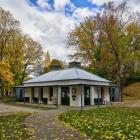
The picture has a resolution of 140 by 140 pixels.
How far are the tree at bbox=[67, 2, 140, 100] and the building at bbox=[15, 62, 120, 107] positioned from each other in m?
8.41

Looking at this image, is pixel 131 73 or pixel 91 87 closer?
pixel 91 87

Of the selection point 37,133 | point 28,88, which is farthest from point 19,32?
point 37,133

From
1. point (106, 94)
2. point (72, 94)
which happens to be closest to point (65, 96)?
point (72, 94)

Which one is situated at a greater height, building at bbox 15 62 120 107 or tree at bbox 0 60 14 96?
tree at bbox 0 60 14 96

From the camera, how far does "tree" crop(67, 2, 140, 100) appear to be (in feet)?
163

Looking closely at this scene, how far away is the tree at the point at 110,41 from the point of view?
4962 centimetres

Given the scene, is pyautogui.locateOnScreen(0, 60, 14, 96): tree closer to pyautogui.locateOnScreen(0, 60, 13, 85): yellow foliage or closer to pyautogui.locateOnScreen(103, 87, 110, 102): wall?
pyautogui.locateOnScreen(0, 60, 13, 85): yellow foliage

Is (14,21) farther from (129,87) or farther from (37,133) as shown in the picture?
(37,133)

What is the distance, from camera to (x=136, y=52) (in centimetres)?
5388

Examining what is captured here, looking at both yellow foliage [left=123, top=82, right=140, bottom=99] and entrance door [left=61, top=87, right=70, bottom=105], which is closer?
entrance door [left=61, top=87, right=70, bottom=105]

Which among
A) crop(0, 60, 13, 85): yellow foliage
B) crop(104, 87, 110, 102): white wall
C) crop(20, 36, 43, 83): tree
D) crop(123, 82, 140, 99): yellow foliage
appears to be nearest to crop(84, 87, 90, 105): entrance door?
crop(104, 87, 110, 102): white wall

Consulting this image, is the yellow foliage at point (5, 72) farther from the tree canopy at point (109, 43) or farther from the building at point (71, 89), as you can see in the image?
the tree canopy at point (109, 43)

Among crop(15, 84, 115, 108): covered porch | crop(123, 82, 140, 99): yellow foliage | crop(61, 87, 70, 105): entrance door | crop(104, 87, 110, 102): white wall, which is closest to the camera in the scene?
crop(15, 84, 115, 108): covered porch

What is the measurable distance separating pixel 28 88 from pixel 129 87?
21.9 metres
